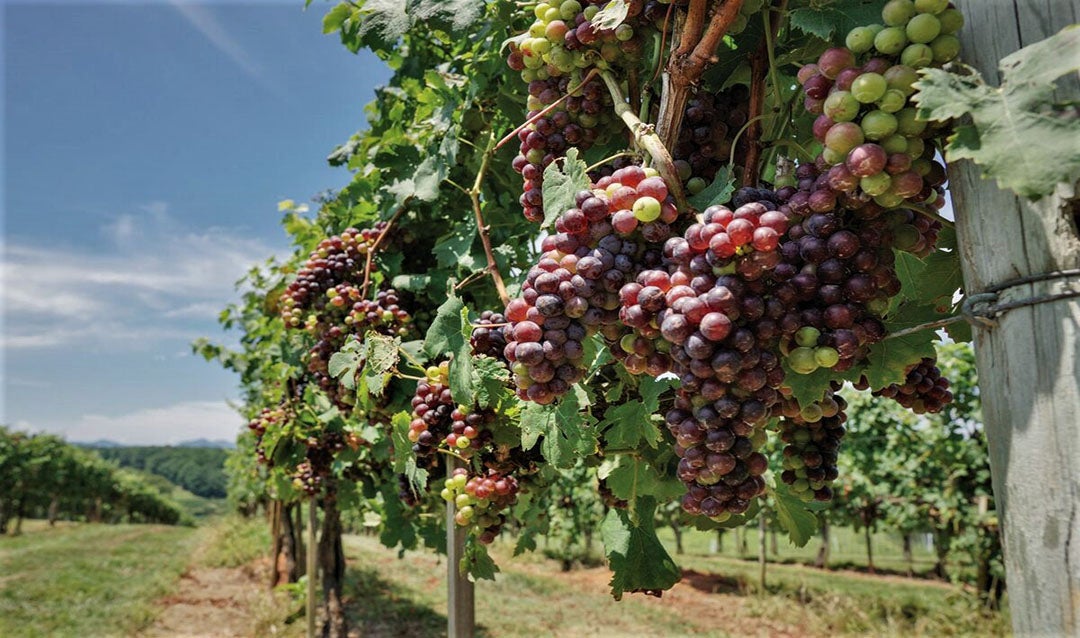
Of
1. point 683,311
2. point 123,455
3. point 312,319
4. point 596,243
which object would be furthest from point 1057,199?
point 123,455

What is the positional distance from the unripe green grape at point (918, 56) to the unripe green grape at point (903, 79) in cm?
1

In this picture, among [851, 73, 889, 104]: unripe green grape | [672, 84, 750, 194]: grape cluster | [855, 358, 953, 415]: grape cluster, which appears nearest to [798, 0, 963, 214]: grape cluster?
[851, 73, 889, 104]: unripe green grape

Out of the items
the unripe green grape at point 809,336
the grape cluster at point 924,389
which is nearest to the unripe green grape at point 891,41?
the unripe green grape at point 809,336

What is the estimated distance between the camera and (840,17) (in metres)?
1.34

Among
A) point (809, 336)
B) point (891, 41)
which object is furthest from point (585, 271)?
point (891, 41)

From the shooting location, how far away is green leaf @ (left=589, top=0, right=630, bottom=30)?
4.79 ft

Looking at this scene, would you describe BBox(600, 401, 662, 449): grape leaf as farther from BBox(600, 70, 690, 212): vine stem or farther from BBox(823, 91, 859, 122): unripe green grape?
BBox(823, 91, 859, 122): unripe green grape

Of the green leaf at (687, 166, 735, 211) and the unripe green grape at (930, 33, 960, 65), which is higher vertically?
the unripe green grape at (930, 33, 960, 65)

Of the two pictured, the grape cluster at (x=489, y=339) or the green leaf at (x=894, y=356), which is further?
the grape cluster at (x=489, y=339)

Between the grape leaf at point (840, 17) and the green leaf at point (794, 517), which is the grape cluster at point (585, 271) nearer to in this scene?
the grape leaf at point (840, 17)

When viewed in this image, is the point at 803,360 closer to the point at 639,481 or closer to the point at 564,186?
the point at 564,186

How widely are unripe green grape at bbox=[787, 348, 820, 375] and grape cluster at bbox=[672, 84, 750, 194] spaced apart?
53cm

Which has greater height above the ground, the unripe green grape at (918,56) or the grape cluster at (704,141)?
the grape cluster at (704,141)

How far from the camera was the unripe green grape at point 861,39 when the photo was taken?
1.16 meters
